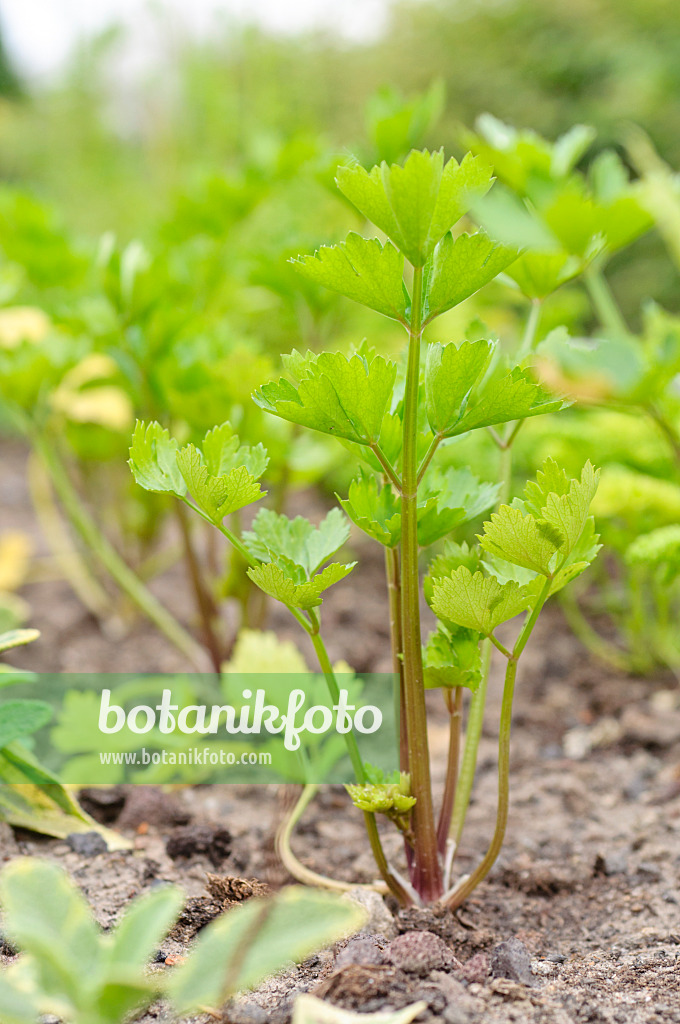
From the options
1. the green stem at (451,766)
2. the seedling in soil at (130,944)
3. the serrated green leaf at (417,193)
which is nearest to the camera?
the seedling in soil at (130,944)

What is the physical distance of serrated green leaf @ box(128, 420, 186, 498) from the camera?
609 millimetres

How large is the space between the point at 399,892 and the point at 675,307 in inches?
148

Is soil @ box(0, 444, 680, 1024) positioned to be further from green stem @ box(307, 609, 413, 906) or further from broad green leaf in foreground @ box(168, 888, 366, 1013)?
broad green leaf in foreground @ box(168, 888, 366, 1013)

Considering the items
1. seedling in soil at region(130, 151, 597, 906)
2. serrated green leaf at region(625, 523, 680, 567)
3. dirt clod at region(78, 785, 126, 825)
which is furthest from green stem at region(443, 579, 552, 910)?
dirt clod at region(78, 785, 126, 825)

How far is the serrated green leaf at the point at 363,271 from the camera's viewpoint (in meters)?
0.56

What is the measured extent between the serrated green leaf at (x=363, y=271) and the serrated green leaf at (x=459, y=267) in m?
0.02

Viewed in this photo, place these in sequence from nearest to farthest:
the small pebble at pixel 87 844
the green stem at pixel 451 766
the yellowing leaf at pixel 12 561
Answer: the green stem at pixel 451 766 → the small pebble at pixel 87 844 → the yellowing leaf at pixel 12 561

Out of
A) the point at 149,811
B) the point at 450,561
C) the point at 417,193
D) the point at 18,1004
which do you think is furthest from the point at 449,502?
the point at 149,811

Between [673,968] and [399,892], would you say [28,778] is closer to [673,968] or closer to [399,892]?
[399,892]

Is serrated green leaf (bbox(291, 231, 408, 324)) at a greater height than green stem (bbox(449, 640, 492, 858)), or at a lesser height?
greater

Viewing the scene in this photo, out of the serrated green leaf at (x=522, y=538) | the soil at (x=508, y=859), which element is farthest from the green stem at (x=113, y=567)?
A: the serrated green leaf at (x=522, y=538)

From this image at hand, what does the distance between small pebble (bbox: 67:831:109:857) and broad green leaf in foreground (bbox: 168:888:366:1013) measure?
1.62 ft

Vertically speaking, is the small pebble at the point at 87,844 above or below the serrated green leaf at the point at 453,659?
below

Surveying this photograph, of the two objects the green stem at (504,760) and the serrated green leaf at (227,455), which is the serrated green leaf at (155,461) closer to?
the serrated green leaf at (227,455)
